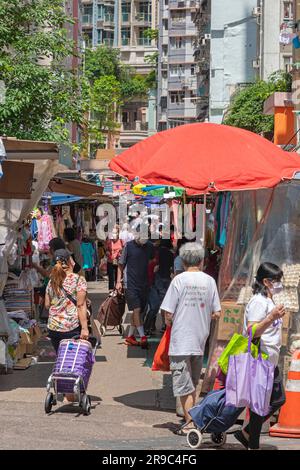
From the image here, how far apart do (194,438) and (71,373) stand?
1.95m

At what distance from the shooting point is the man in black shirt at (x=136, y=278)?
16062mm

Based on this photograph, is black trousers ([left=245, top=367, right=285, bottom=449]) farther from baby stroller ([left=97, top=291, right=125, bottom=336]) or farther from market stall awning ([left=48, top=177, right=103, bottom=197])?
market stall awning ([left=48, top=177, right=103, bottom=197])

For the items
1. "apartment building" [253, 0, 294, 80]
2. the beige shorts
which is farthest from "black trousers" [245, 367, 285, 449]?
"apartment building" [253, 0, 294, 80]

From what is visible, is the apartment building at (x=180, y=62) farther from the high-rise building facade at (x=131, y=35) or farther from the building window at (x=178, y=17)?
the high-rise building facade at (x=131, y=35)

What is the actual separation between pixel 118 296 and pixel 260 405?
847 cm

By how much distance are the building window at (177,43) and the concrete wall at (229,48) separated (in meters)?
37.3

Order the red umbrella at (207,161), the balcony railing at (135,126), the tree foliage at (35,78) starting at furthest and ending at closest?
1. the balcony railing at (135,126)
2. the tree foliage at (35,78)
3. the red umbrella at (207,161)

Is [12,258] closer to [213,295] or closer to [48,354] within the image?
[48,354]

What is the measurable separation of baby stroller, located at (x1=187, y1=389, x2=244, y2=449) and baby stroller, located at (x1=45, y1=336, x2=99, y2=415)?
179 centimetres

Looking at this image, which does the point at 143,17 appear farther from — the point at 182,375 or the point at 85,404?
the point at 182,375

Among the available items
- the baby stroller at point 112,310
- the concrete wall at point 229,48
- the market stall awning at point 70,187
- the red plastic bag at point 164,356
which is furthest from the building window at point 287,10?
the red plastic bag at point 164,356

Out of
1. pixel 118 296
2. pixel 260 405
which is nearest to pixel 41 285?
pixel 118 296

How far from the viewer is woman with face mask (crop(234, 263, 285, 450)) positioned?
339 inches

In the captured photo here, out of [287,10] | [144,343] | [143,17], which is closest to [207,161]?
[144,343]
